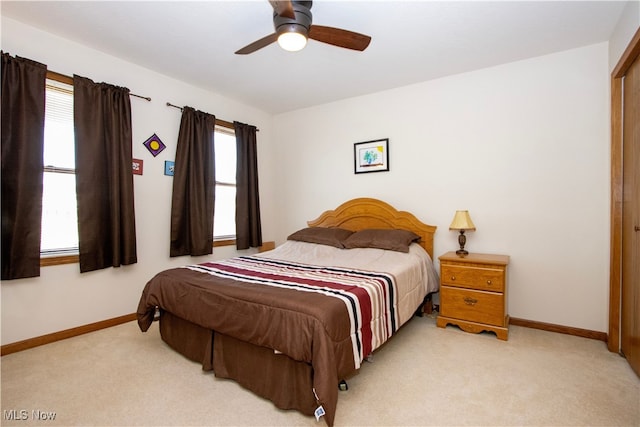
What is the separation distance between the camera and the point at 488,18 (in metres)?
2.37

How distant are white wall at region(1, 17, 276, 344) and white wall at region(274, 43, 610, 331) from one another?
2.36 m

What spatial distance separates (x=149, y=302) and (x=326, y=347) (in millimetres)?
1628

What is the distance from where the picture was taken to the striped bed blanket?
1878mm

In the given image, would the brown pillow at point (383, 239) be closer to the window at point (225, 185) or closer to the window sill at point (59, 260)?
the window at point (225, 185)

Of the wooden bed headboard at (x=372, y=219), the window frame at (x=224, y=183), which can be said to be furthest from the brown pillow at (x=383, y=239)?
the window frame at (x=224, y=183)

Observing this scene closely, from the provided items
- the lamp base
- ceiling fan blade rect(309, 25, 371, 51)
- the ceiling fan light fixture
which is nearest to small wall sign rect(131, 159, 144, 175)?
the ceiling fan light fixture

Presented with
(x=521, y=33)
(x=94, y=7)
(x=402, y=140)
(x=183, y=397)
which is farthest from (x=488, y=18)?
(x=183, y=397)

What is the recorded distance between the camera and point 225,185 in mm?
4117

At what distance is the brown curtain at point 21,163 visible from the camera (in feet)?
7.70

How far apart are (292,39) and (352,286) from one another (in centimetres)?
164

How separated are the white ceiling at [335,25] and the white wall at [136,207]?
14 centimetres

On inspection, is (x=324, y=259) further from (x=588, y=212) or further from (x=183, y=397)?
(x=588, y=212)

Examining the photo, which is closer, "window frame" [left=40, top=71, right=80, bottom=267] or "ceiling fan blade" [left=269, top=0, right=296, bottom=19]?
"ceiling fan blade" [left=269, top=0, right=296, bottom=19]

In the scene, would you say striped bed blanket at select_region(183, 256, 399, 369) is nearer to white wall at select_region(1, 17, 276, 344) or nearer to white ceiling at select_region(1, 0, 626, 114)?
white wall at select_region(1, 17, 276, 344)
